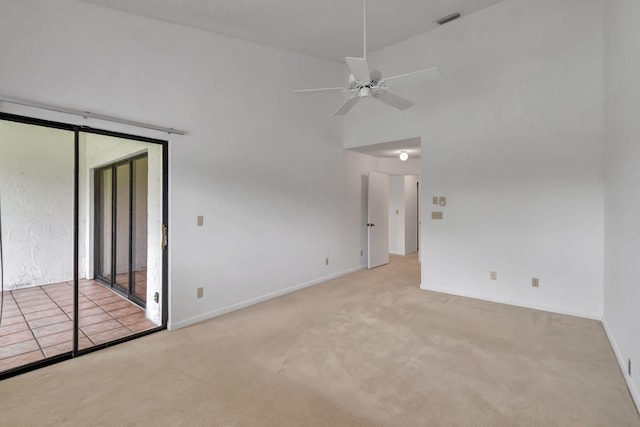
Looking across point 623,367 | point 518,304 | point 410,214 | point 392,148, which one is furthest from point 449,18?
point 410,214

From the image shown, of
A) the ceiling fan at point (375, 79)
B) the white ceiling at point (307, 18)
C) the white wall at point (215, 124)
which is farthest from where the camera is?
the white ceiling at point (307, 18)

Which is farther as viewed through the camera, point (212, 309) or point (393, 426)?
point (212, 309)

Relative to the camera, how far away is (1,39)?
226 centimetres

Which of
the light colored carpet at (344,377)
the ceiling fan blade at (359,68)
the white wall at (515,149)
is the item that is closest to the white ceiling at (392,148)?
the white wall at (515,149)

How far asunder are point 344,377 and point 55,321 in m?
3.27

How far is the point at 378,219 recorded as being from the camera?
634 centimetres

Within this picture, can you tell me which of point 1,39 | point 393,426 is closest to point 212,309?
point 393,426

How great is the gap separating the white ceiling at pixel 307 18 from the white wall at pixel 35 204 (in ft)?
7.74

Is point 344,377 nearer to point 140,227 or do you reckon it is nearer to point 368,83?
point 368,83

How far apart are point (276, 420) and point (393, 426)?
72 centimetres

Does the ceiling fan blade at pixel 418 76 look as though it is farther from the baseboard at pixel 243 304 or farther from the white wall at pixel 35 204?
the white wall at pixel 35 204

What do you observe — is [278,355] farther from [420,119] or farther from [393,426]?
[420,119]

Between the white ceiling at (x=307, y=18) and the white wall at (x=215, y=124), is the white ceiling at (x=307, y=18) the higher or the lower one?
the higher one

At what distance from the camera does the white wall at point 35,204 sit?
3688 mm
